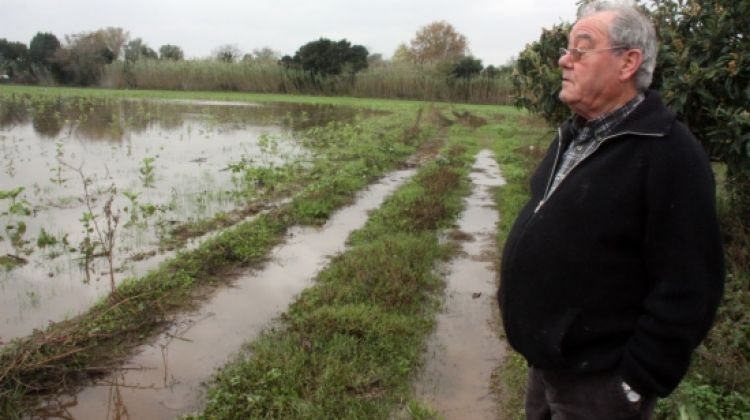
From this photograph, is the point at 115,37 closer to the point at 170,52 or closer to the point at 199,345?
the point at 170,52

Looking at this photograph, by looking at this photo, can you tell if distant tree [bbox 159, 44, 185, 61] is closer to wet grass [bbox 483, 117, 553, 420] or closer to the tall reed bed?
the tall reed bed

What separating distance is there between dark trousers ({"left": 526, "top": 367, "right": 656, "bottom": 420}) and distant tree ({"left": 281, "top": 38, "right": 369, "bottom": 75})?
35174mm

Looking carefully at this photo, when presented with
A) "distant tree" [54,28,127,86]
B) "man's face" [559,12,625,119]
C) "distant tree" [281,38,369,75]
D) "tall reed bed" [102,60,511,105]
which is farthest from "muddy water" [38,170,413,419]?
"distant tree" [54,28,127,86]

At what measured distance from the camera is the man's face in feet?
5.24

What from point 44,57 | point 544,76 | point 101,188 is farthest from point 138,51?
→ point 544,76

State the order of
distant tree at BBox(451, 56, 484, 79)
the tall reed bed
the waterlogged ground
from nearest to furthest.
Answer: the waterlogged ground, distant tree at BBox(451, 56, 484, 79), the tall reed bed

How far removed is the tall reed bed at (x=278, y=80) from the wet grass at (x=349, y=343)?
1145 inches

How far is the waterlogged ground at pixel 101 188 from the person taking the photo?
500 centimetres

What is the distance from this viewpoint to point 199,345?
3.97 metres

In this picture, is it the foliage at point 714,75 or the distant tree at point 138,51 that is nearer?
the foliage at point 714,75

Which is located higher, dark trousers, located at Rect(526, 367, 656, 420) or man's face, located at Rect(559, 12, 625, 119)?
man's face, located at Rect(559, 12, 625, 119)

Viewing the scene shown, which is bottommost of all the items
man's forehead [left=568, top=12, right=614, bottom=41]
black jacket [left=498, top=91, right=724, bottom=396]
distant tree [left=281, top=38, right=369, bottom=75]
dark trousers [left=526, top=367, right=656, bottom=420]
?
dark trousers [left=526, top=367, right=656, bottom=420]

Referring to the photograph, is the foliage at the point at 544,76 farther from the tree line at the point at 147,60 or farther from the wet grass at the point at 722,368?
the tree line at the point at 147,60

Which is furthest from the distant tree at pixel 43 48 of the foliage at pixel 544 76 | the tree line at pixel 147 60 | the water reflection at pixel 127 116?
the foliage at pixel 544 76
